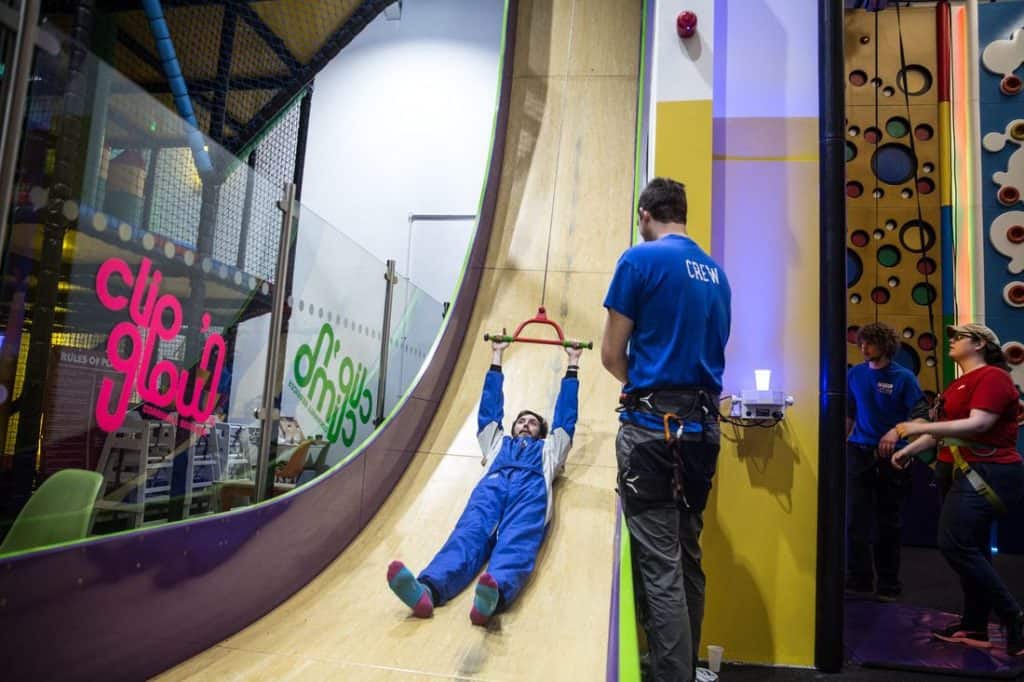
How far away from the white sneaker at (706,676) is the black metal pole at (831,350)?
1.39 ft

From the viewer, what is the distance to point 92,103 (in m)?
1.98

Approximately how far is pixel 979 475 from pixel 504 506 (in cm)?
189

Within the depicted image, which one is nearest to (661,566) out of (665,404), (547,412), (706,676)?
(665,404)

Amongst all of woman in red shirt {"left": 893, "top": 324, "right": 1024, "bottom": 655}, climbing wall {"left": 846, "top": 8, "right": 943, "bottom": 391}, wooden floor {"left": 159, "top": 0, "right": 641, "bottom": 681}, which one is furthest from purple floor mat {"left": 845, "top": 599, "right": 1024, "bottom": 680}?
climbing wall {"left": 846, "top": 8, "right": 943, "bottom": 391}

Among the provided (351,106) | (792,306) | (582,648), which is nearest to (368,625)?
(582,648)

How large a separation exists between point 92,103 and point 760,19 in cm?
249

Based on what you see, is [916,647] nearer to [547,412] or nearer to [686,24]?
[547,412]

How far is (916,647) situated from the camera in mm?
2723

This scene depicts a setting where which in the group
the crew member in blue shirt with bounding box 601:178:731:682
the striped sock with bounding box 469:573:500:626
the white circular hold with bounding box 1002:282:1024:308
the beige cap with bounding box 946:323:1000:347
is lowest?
the striped sock with bounding box 469:573:500:626

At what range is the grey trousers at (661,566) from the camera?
1760mm

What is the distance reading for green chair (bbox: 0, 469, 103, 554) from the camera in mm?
1794

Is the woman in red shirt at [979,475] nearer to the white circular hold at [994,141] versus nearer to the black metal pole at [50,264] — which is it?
the black metal pole at [50,264]

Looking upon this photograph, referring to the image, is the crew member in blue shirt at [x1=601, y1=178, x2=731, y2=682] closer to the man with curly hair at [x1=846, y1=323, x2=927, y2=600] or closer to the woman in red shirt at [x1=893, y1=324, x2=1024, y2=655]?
the woman in red shirt at [x1=893, y1=324, x2=1024, y2=655]

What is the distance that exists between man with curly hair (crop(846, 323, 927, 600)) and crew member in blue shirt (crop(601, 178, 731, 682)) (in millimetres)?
2119
